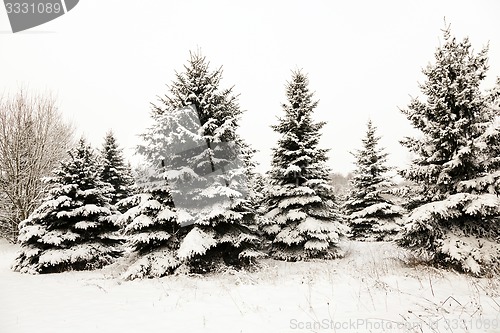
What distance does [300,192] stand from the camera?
500 inches

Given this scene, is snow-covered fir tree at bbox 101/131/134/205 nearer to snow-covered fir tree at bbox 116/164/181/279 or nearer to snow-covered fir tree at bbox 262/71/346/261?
snow-covered fir tree at bbox 116/164/181/279

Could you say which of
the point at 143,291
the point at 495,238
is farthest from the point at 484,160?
the point at 143,291

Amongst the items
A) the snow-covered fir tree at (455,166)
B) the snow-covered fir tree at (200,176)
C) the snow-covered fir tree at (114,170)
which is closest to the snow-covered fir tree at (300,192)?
the snow-covered fir tree at (200,176)

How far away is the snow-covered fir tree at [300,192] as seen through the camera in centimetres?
1255

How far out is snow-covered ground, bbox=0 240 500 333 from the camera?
4.35 meters

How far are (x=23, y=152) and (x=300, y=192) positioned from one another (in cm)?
2109

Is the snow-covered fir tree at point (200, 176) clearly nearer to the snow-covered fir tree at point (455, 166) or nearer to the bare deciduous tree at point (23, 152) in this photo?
the snow-covered fir tree at point (455, 166)

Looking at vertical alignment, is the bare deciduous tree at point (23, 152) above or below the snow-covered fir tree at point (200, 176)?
above

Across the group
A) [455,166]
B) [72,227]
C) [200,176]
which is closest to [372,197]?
[455,166]

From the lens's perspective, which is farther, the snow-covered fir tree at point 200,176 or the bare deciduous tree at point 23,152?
the bare deciduous tree at point 23,152

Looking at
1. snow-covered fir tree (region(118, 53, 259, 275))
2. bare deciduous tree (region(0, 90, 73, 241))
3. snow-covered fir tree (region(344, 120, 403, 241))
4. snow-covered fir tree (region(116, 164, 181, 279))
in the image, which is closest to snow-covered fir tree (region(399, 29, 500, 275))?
snow-covered fir tree (region(118, 53, 259, 275))

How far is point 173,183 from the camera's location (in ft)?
33.3

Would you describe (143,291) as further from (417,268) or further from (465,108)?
(465,108)

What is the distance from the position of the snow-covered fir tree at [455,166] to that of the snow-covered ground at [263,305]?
1.32 metres
